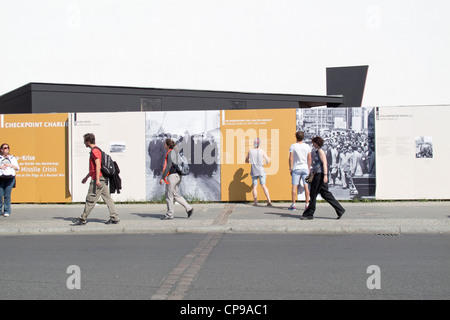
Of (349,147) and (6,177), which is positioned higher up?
(349,147)

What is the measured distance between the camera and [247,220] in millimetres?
9742

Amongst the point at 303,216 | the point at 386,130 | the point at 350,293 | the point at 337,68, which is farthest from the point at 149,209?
the point at 337,68

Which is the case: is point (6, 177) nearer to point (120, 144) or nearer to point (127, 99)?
point (120, 144)

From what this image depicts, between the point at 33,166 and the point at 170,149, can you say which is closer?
the point at 170,149

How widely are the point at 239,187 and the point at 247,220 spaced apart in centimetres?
325

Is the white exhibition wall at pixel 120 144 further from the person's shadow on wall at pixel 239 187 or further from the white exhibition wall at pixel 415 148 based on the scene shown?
the white exhibition wall at pixel 415 148

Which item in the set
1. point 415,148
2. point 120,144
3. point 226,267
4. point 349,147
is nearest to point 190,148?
point 120,144

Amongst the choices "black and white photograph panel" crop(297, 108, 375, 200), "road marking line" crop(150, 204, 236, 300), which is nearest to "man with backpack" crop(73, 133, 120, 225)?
"road marking line" crop(150, 204, 236, 300)

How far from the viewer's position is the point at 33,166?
43.9ft

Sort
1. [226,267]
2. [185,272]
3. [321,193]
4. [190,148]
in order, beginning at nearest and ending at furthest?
[185,272]
[226,267]
[321,193]
[190,148]

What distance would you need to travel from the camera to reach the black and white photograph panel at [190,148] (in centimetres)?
1301

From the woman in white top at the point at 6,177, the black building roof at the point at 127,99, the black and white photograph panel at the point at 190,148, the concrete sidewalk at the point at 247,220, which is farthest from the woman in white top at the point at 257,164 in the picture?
the black building roof at the point at 127,99
